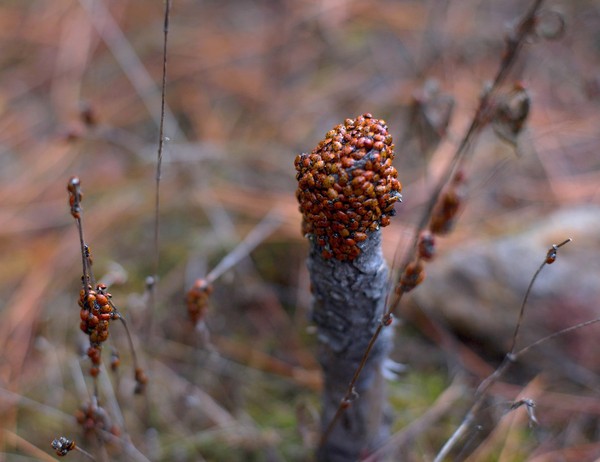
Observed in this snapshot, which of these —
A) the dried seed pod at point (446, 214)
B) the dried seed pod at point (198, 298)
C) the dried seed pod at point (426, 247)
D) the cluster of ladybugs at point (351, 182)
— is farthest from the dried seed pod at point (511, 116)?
the dried seed pod at point (198, 298)

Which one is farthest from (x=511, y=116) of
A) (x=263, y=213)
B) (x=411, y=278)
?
(x=263, y=213)

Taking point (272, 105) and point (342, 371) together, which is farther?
point (272, 105)

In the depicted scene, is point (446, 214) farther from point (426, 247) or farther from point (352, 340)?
point (352, 340)

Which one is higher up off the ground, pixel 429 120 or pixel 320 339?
pixel 429 120

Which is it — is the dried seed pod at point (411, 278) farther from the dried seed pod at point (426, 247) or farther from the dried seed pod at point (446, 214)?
the dried seed pod at point (446, 214)

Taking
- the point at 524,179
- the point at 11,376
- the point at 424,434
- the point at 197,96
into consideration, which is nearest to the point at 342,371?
the point at 424,434

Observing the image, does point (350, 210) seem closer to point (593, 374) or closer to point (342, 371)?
point (342, 371)
